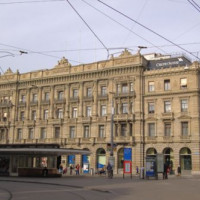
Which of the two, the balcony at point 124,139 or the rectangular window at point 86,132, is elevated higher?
the rectangular window at point 86,132

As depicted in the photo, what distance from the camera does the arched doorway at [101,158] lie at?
5856cm

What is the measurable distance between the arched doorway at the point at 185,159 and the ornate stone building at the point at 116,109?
0.46 ft

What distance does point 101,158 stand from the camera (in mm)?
59031

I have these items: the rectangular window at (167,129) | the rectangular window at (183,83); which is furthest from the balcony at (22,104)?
the rectangular window at (183,83)

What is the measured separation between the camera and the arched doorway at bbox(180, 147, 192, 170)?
52.4m

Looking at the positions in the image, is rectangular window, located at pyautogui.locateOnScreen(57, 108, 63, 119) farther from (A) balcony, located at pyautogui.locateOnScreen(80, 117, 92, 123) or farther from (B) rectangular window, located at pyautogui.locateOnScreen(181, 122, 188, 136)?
(B) rectangular window, located at pyautogui.locateOnScreen(181, 122, 188, 136)

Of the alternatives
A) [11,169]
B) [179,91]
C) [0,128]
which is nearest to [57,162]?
[11,169]

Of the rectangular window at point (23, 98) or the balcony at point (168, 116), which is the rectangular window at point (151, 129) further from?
the rectangular window at point (23, 98)

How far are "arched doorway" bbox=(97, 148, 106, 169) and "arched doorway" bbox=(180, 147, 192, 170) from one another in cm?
1256

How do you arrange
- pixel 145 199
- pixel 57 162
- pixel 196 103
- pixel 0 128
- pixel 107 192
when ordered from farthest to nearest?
pixel 0 128 → pixel 196 103 → pixel 57 162 → pixel 107 192 → pixel 145 199

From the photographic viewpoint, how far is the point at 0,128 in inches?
2781

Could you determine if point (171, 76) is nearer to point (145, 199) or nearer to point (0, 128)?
point (0, 128)

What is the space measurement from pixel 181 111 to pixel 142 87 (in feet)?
24.2

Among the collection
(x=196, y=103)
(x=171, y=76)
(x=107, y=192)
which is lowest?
(x=107, y=192)
